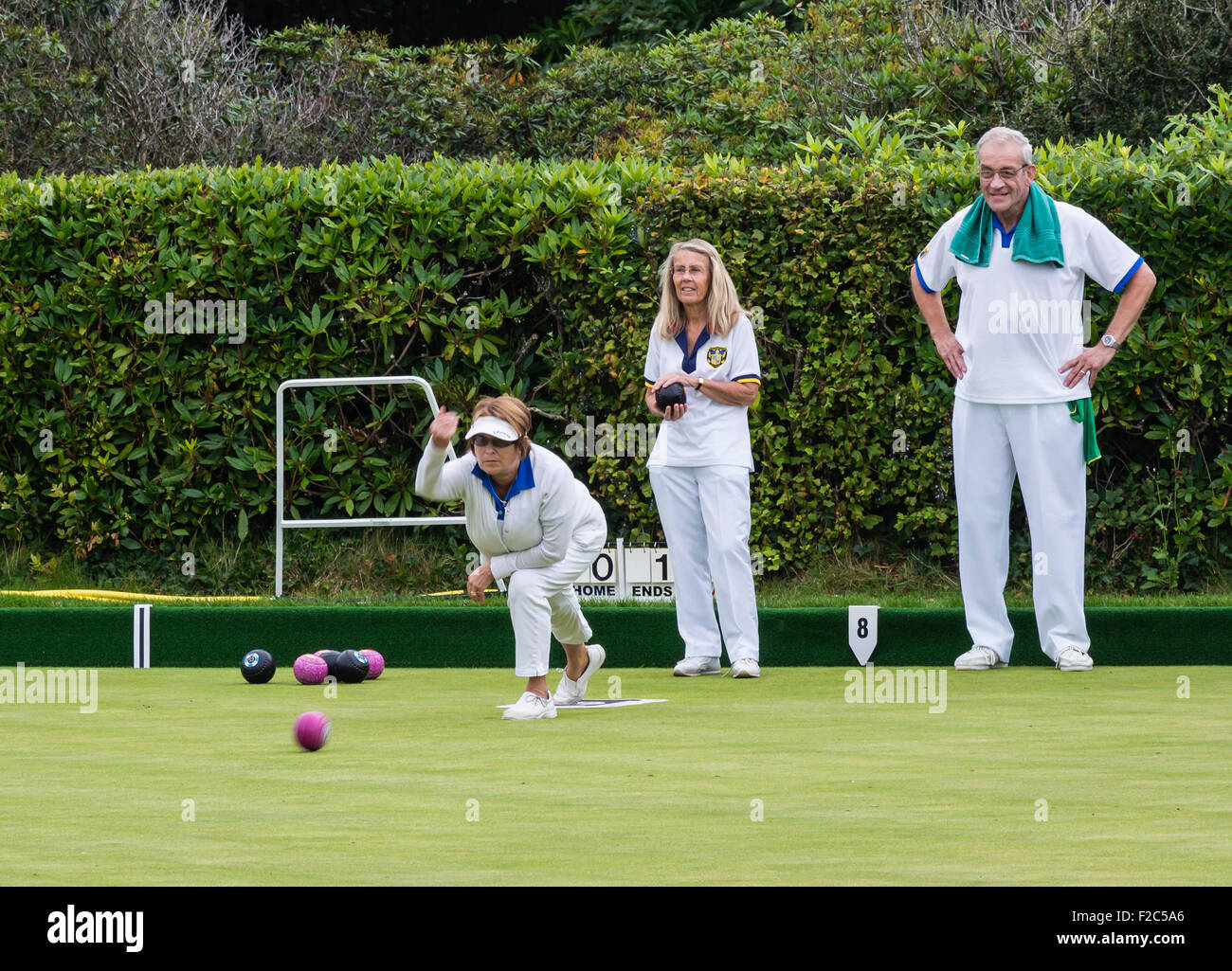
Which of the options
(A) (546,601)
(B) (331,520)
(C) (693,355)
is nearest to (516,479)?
(A) (546,601)

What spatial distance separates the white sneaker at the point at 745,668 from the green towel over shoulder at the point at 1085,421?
5.06 ft

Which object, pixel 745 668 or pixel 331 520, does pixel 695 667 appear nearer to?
pixel 745 668

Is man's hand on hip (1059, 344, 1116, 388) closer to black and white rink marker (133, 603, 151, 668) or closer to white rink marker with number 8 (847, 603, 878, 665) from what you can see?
white rink marker with number 8 (847, 603, 878, 665)

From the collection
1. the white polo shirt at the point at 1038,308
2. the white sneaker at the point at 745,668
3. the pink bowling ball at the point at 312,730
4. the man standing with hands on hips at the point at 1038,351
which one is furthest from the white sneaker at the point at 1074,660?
the pink bowling ball at the point at 312,730

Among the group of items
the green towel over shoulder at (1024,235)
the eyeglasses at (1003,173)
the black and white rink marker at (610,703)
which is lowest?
the black and white rink marker at (610,703)

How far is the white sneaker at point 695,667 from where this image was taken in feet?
24.6

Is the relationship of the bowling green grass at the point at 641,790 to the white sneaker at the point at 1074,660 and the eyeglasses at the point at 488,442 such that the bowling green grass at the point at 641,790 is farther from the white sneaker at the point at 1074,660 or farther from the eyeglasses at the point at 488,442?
the eyeglasses at the point at 488,442

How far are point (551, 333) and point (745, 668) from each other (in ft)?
10.5

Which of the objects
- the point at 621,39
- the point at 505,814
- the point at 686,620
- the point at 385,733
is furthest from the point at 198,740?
the point at 621,39

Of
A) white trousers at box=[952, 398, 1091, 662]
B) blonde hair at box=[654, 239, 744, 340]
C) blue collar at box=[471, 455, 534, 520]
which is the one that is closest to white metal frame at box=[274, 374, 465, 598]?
blonde hair at box=[654, 239, 744, 340]

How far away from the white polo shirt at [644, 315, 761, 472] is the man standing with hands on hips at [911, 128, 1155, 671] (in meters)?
0.84

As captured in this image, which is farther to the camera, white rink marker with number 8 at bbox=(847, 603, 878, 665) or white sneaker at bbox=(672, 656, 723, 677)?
white rink marker with number 8 at bbox=(847, 603, 878, 665)

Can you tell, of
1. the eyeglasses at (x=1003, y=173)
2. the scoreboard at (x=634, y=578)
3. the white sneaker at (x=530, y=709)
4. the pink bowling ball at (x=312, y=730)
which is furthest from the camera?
the scoreboard at (x=634, y=578)

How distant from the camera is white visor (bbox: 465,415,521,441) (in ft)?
19.9
